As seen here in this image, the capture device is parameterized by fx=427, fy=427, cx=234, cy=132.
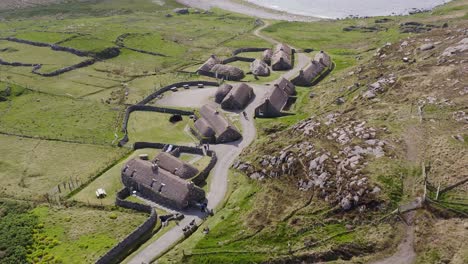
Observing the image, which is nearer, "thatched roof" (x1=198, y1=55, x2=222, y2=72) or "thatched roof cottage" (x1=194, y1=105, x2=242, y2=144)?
"thatched roof cottage" (x1=194, y1=105, x2=242, y2=144)

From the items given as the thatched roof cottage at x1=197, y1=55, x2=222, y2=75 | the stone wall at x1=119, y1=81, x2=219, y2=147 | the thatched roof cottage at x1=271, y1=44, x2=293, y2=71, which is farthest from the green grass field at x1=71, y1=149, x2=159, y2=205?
the thatched roof cottage at x1=271, y1=44, x2=293, y2=71

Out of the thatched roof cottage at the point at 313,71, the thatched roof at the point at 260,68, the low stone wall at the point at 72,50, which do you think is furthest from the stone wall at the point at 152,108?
the low stone wall at the point at 72,50

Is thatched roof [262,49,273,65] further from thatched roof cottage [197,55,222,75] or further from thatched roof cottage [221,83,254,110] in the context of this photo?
thatched roof cottage [221,83,254,110]

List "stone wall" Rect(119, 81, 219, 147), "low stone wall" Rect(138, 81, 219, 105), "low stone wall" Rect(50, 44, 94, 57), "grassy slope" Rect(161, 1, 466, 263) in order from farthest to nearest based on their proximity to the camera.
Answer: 1. "low stone wall" Rect(50, 44, 94, 57)
2. "low stone wall" Rect(138, 81, 219, 105)
3. "stone wall" Rect(119, 81, 219, 147)
4. "grassy slope" Rect(161, 1, 466, 263)

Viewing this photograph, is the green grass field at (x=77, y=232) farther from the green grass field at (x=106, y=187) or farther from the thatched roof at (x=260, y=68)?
the thatched roof at (x=260, y=68)

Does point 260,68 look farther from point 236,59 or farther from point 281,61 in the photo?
point 236,59

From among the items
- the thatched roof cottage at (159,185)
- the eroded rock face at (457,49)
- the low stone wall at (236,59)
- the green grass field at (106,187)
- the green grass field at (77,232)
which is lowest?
the green grass field at (77,232)

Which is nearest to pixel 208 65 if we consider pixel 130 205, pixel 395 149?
pixel 130 205
